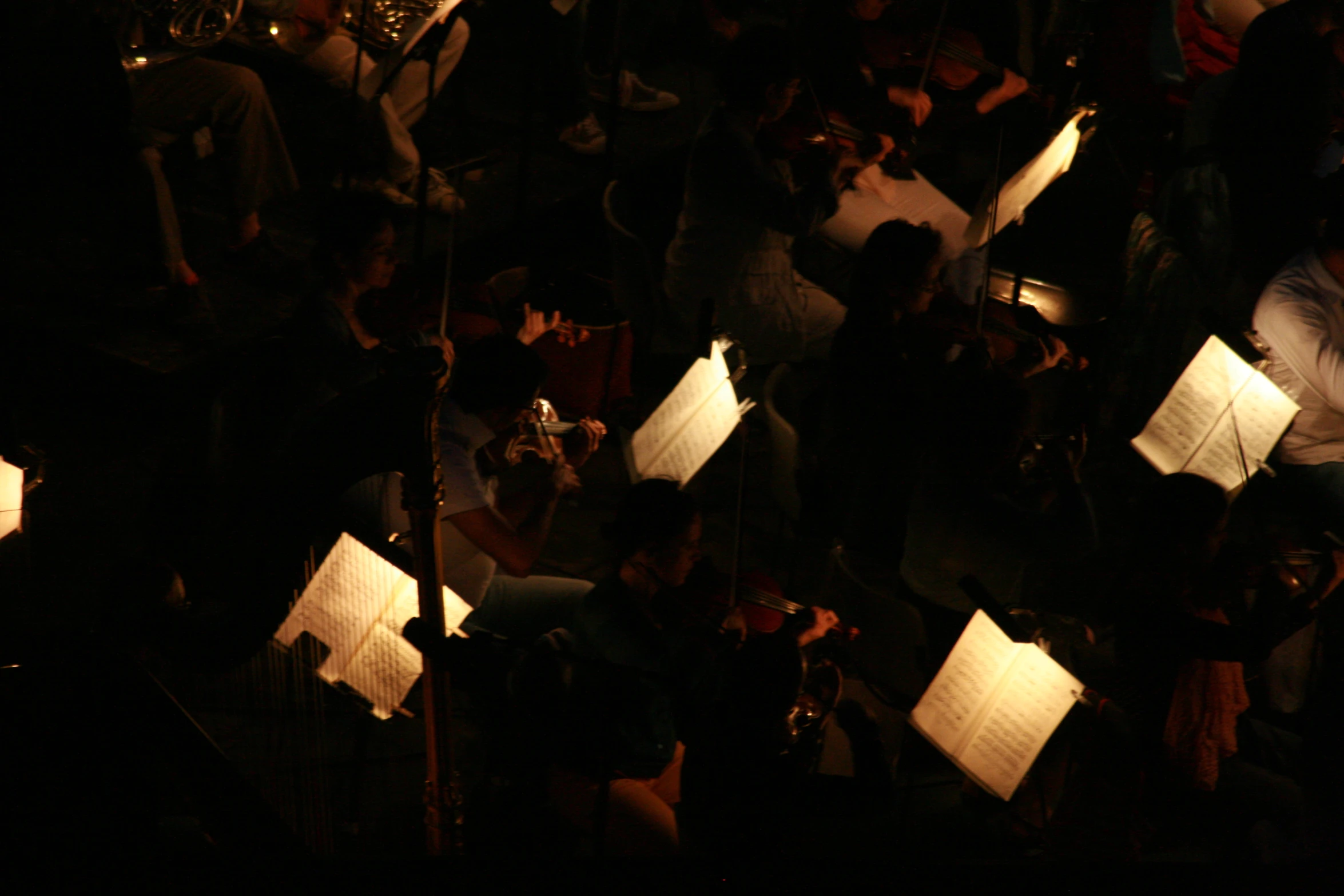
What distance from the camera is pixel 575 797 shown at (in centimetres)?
297

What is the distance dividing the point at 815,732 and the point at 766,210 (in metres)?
2.22

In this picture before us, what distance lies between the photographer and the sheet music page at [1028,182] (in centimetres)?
464

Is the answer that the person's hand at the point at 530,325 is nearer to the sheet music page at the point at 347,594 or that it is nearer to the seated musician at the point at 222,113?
the seated musician at the point at 222,113

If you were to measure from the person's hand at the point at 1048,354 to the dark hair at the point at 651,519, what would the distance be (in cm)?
185

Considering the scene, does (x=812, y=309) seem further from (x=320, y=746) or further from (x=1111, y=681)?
(x=320, y=746)

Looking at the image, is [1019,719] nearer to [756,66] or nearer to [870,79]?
[756,66]

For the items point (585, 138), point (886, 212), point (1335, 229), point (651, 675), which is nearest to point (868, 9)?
point (886, 212)

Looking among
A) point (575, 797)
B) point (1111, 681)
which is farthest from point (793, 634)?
point (1111, 681)

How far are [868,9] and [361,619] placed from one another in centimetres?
420

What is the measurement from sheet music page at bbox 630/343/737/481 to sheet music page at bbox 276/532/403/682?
43.4 inches

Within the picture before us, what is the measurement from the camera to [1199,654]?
321cm

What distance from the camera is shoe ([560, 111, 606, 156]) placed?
6.18 m

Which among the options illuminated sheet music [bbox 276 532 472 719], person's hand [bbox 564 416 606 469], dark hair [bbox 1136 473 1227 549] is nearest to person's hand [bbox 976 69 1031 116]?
person's hand [bbox 564 416 606 469]

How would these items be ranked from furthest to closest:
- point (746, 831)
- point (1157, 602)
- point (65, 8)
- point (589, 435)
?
point (65, 8), point (589, 435), point (1157, 602), point (746, 831)
